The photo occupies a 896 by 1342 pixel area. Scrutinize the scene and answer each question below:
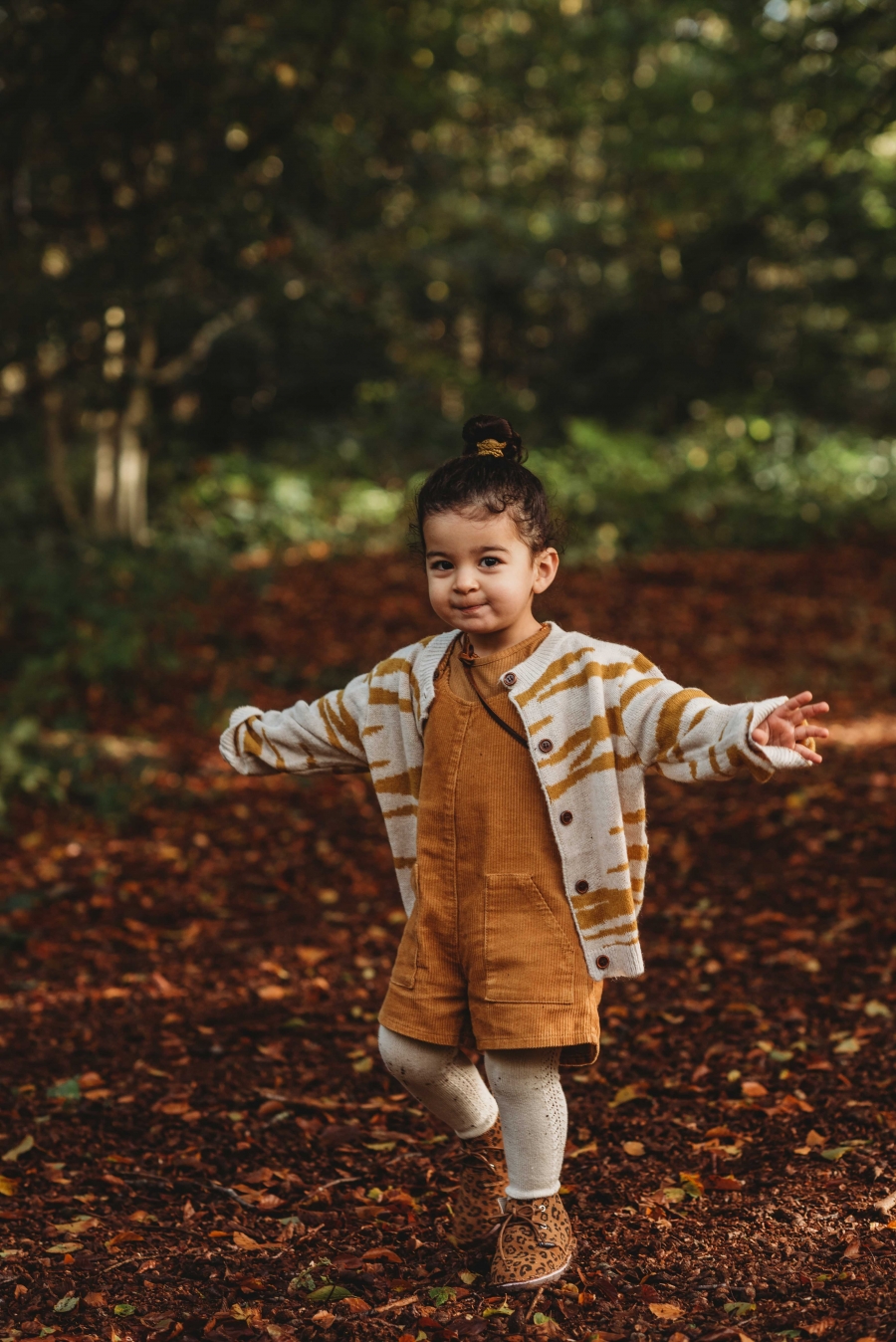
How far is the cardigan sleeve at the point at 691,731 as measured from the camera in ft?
7.64

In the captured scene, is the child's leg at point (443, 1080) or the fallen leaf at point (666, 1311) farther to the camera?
the child's leg at point (443, 1080)

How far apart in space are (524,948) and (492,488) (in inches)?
37.7

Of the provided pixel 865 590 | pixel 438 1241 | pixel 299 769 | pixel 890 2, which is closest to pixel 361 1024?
pixel 438 1241

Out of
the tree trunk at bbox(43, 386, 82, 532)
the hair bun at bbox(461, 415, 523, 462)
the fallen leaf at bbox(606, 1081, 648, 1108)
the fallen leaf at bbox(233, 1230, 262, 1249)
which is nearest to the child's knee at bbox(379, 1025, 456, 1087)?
the fallen leaf at bbox(233, 1230, 262, 1249)

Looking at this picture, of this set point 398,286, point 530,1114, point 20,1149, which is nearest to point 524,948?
point 530,1114

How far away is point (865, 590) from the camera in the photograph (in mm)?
11609

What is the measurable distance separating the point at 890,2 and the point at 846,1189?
5089 millimetres

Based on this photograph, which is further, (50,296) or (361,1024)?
(50,296)

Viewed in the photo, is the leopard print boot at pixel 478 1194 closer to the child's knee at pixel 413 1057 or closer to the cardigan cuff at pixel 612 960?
the child's knee at pixel 413 1057

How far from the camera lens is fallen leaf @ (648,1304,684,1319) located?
2.60m

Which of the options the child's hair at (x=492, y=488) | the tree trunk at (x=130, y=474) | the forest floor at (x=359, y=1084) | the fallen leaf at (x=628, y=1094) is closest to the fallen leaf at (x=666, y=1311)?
the forest floor at (x=359, y=1084)

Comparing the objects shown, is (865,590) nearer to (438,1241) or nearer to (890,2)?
(890,2)

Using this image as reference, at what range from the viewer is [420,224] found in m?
12.0

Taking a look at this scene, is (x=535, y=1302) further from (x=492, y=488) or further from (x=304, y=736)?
(x=492, y=488)
